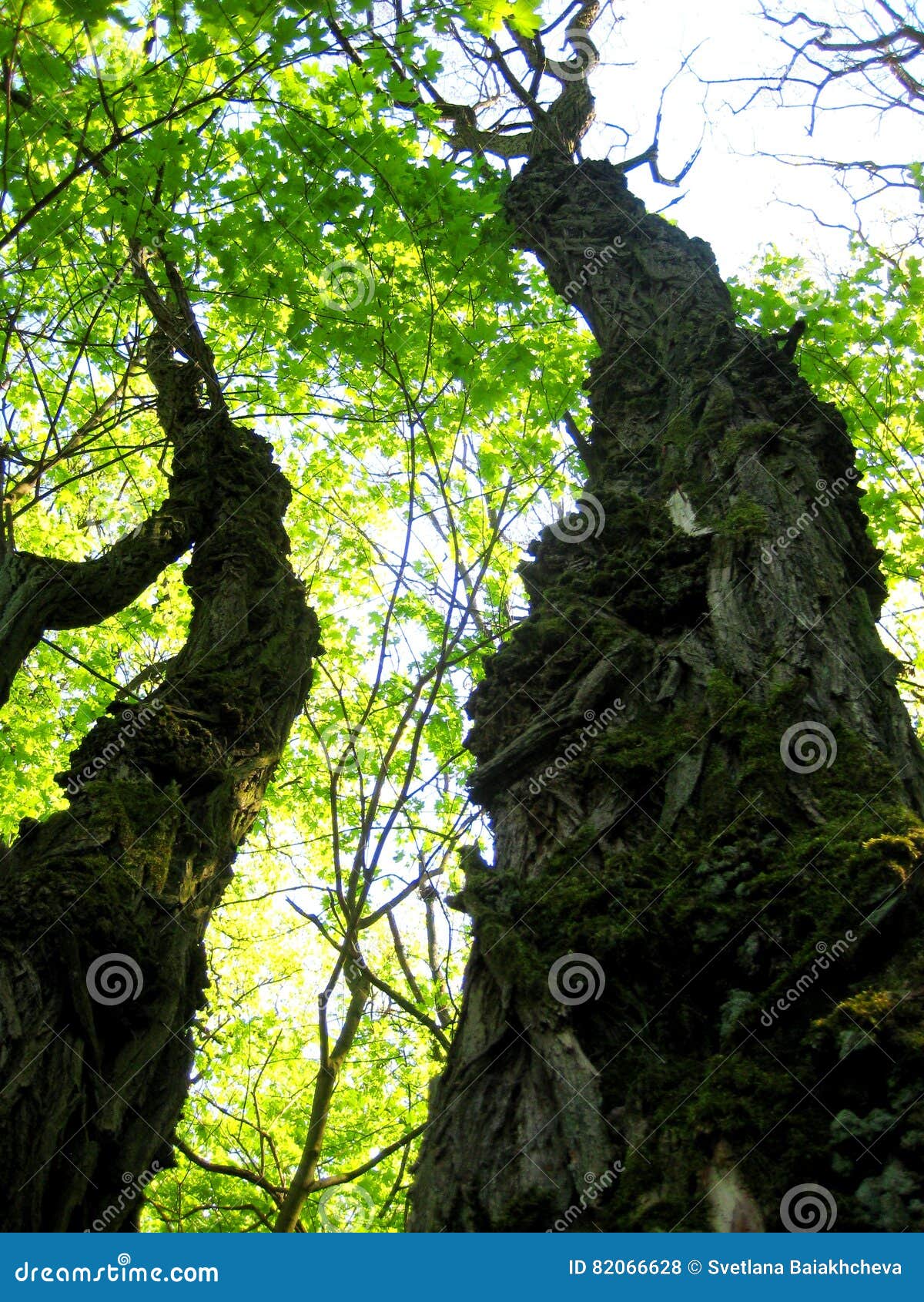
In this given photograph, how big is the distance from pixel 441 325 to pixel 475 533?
221 centimetres

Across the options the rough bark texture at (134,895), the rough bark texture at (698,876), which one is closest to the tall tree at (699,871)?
the rough bark texture at (698,876)

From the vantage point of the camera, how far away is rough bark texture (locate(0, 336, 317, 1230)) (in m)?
2.94

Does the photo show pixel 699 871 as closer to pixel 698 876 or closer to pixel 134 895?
pixel 698 876

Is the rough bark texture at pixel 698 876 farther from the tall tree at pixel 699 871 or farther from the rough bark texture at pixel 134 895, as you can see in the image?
the rough bark texture at pixel 134 895

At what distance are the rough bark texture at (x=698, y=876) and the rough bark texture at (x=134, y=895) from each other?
1.22 meters

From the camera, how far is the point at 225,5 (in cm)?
466

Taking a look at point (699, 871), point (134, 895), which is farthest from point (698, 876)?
point (134, 895)

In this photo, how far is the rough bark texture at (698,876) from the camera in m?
2.07

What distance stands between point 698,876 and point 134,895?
6.89 feet

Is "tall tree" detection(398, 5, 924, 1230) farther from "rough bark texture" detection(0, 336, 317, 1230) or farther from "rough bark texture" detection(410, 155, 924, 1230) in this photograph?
"rough bark texture" detection(0, 336, 317, 1230)

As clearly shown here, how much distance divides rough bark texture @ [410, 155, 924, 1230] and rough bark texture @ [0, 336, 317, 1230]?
1.22 m

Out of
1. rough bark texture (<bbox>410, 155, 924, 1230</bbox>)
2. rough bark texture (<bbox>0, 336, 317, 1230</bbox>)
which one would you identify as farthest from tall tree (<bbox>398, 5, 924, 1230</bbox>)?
rough bark texture (<bbox>0, 336, 317, 1230</bbox>)

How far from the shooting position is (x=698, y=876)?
2650 millimetres

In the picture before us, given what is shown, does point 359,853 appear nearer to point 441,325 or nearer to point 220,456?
point 220,456
